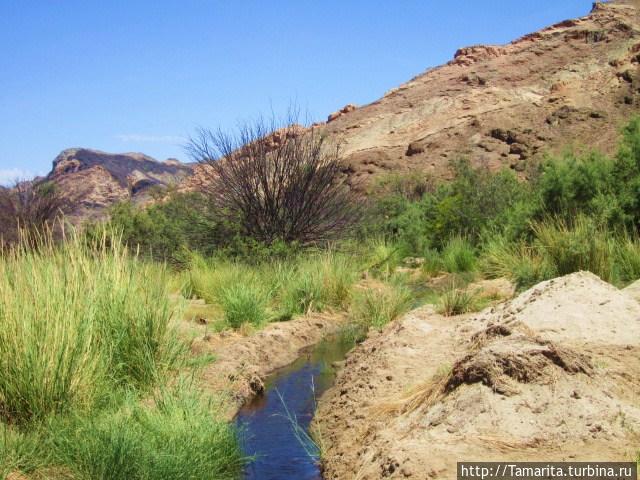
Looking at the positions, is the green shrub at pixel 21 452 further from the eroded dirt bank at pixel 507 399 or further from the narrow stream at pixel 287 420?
the eroded dirt bank at pixel 507 399

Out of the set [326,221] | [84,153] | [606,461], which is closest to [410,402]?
[606,461]

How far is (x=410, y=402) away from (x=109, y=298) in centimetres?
319

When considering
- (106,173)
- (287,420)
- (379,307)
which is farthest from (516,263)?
(106,173)

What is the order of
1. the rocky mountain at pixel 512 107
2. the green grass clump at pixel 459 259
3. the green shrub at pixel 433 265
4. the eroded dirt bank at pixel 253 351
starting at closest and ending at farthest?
the eroded dirt bank at pixel 253 351
the green grass clump at pixel 459 259
the green shrub at pixel 433 265
the rocky mountain at pixel 512 107

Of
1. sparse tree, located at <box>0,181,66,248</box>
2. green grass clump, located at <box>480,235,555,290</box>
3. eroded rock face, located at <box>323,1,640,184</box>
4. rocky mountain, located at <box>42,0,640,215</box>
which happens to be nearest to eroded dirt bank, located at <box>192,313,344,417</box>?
green grass clump, located at <box>480,235,555,290</box>

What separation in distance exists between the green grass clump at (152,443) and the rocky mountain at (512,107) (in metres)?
35.9

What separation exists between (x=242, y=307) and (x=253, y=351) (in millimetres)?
1839

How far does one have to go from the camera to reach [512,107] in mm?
49781

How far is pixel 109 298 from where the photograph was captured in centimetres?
748

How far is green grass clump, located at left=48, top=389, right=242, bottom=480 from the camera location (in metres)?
4.99

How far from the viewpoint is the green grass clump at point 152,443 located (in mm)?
4988

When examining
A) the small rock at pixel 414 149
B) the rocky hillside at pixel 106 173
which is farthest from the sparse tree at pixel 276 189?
the rocky hillside at pixel 106 173

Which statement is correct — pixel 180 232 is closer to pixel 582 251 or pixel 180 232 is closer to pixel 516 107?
pixel 582 251

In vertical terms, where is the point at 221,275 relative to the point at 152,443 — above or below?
above
